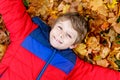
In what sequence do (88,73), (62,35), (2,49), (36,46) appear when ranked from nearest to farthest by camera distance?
(62,35)
(36,46)
(88,73)
(2,49)

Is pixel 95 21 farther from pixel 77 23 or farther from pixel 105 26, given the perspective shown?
pixel 77 23

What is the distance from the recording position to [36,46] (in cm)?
350

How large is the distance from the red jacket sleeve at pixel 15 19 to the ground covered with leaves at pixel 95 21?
1.79 feet

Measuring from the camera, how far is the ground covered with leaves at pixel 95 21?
401 centimetres

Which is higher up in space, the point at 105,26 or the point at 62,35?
the point at 62,35

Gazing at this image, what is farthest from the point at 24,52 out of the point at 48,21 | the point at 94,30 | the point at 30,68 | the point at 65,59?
the point at 94,30

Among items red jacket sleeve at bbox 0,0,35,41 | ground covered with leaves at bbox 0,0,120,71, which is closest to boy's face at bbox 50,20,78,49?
red jacket sleeve at bbox 0,0,35,41

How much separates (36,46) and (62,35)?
0.33 m


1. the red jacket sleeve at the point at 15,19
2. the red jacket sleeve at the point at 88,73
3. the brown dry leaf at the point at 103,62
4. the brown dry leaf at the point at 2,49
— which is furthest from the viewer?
the brown dry leaf at the point at 103,62

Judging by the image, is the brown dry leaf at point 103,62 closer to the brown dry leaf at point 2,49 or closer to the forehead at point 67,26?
the forehead at point 67,26

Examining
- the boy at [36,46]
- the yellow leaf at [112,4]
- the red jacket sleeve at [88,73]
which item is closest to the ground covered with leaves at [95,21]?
the yellow leaf at [112,4]

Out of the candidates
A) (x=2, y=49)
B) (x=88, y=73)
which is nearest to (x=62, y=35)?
(x=88, y=73)

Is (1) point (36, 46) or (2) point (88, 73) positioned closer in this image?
(1) point (36, 46)

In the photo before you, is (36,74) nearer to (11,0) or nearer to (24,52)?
(24,52)
